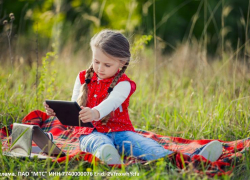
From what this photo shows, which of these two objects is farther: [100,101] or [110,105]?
[100,101]

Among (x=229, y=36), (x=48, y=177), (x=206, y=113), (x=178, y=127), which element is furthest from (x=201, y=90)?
(x=229, y=36)

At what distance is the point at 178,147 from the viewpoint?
2832 millimetres

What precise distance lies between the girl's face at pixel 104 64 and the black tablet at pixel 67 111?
39 centimetres

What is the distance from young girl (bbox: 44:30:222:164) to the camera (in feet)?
8.24

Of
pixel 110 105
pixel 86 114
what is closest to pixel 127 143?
pixel 110 105

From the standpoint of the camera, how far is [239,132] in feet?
10.3

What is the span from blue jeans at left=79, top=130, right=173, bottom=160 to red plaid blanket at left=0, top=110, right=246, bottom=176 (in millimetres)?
79

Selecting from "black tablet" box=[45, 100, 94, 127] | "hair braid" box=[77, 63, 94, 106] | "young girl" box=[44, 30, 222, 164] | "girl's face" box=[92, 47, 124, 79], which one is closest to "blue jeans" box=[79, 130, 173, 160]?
"young girl" box=[44, 30, 222, 164]

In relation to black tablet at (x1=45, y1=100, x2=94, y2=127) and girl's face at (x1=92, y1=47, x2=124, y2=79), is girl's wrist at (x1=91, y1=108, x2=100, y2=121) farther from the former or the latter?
girl's face at (x1=92, y1=47, x2=124, y2=79)

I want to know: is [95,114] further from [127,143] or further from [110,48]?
[110,48]

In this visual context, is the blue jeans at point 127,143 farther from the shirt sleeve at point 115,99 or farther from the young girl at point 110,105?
the shirt sleeve at point 115,99

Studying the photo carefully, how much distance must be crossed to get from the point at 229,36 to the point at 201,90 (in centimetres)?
1142

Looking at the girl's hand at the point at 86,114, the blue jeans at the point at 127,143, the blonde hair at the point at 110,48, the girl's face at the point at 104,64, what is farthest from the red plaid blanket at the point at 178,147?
the girl's face at the point at 104,64

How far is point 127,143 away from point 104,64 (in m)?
0.62
